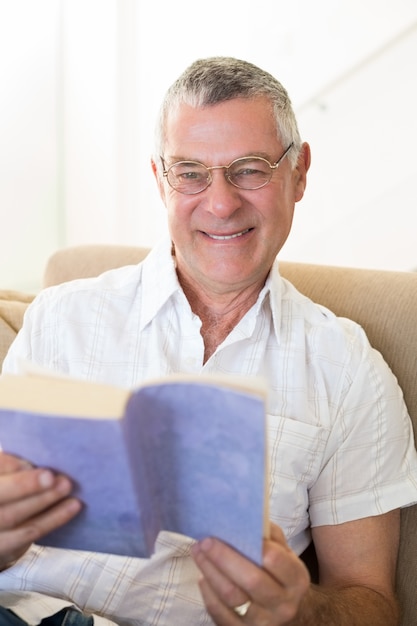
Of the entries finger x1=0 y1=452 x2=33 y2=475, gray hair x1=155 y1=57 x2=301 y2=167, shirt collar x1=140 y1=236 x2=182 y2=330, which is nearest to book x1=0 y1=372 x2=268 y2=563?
finger x1=0 y1=452 x2=33 y2=475

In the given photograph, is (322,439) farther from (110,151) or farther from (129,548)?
Answer: (110,151)

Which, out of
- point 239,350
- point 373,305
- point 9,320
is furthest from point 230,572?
point 9,320

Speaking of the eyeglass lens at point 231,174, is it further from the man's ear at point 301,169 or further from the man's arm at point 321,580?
the man's arm at point 321,580

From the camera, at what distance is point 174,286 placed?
54.6 inches

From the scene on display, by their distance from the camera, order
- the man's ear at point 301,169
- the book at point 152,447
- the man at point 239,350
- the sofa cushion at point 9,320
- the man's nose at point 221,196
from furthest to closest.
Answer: the sofa cushion at point 9,320, the man's ear at point 301,169, the man's nose at point 221,196, the man at point 239,350, the book at point 152,447

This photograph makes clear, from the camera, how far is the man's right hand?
0.83m

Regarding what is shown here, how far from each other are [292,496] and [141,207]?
287 cm

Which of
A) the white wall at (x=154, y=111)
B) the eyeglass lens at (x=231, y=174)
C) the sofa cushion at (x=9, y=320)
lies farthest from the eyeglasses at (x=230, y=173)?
the white wall at (x=154, y=111)

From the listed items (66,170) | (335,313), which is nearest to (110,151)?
(66,170)

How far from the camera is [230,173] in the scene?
133 centimetres

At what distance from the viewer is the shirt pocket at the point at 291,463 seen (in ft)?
4.20

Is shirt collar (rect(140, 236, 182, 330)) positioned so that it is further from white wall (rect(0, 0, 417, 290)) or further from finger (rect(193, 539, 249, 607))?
white wall (rect(0, 0, 417, 290))

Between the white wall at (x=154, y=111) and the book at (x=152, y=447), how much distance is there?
2.62 metres

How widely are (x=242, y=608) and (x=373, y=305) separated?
74 centimetres
